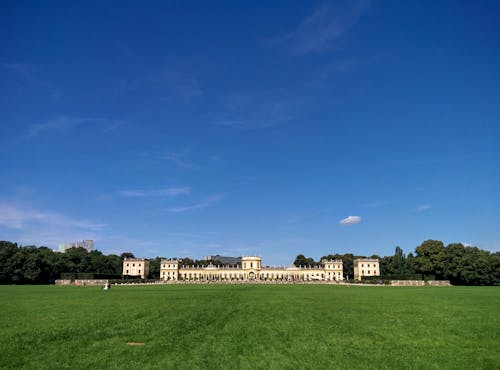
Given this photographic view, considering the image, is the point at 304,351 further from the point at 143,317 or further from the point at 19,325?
the point at 19,325

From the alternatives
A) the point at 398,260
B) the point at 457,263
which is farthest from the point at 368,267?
the point at 457,263

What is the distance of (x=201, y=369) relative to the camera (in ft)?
25.5

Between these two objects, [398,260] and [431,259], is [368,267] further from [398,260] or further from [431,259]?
[431,259]

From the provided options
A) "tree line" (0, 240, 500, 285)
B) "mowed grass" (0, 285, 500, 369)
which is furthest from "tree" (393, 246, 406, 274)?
"mowed grass" (0, 285, 500, 369)

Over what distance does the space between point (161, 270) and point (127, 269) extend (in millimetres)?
10303

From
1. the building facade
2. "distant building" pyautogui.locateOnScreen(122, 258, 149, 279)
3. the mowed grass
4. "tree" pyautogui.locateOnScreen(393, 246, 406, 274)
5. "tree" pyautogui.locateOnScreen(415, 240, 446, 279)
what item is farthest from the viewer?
"distant building" pyautogui.locateOnScreen(122, 258, 149, 279)

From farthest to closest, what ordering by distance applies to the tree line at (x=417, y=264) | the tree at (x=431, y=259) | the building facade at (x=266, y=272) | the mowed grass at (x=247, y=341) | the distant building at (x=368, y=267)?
the building facade at (x=266, y=272)
the distant building at (x=368, y=267)
the tree at (x=431, y=259)
the tree line at (x=417, y=264)
the mowed grass at (x=247, y=341)

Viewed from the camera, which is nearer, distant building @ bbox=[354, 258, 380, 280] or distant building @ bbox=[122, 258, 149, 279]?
distant building @ bbox=[354, 258, 380, 280]

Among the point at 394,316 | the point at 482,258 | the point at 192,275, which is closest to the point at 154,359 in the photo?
the point at 394,316

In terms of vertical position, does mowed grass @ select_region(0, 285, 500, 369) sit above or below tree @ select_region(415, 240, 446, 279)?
below

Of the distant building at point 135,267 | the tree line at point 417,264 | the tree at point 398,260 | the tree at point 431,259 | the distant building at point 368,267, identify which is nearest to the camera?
the tree line at point 417,264

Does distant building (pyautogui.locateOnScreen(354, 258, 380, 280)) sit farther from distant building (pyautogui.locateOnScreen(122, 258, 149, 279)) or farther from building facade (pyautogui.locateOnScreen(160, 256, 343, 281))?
distant building (pyautogui.locateOnScreen(122, 258, 149, 279))

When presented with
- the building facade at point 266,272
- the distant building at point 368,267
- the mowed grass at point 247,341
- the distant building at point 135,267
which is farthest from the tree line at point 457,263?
the distant building at point 135,267

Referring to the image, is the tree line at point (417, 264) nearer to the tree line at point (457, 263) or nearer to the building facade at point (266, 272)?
the tree line at point (457, 263)
